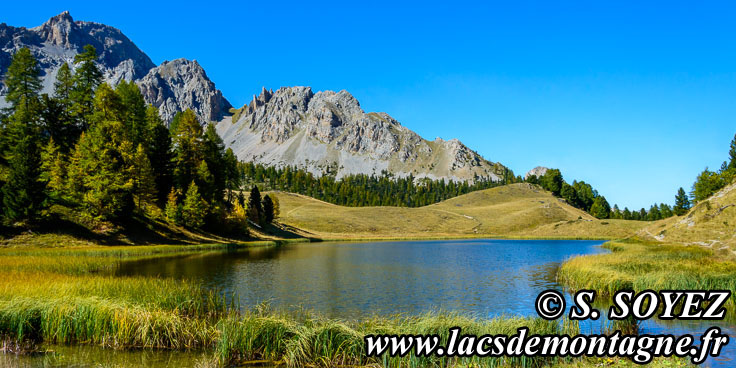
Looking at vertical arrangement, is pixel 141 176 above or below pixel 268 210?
above

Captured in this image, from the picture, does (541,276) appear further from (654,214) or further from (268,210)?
(654,214)

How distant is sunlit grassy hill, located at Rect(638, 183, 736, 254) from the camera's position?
40000mm

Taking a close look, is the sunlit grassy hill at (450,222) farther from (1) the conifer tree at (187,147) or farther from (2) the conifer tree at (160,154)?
(2) the conifer tree at (160,154)

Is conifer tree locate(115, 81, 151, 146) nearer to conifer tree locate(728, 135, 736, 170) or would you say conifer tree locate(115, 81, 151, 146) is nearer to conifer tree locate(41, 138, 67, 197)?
conifer tree locate(41, 138, 67, 197)

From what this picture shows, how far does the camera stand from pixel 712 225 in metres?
43.3

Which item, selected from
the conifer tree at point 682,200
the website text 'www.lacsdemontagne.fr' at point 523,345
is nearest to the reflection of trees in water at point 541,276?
the website text 'www.lacsdemontagne.fr' at point 523,345

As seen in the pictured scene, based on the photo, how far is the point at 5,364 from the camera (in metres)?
12.2

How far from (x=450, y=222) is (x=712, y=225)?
111m

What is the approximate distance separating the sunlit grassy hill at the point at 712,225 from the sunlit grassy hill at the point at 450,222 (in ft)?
265

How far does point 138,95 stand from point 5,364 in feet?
233

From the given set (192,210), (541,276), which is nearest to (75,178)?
(192,210)

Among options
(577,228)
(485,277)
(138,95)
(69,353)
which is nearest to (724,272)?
(485,277)

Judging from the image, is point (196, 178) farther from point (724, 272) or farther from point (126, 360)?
point (724, 272)

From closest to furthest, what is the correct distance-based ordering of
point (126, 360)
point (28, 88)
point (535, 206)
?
point (126, 360), point (28, 88), point (535, 206)
